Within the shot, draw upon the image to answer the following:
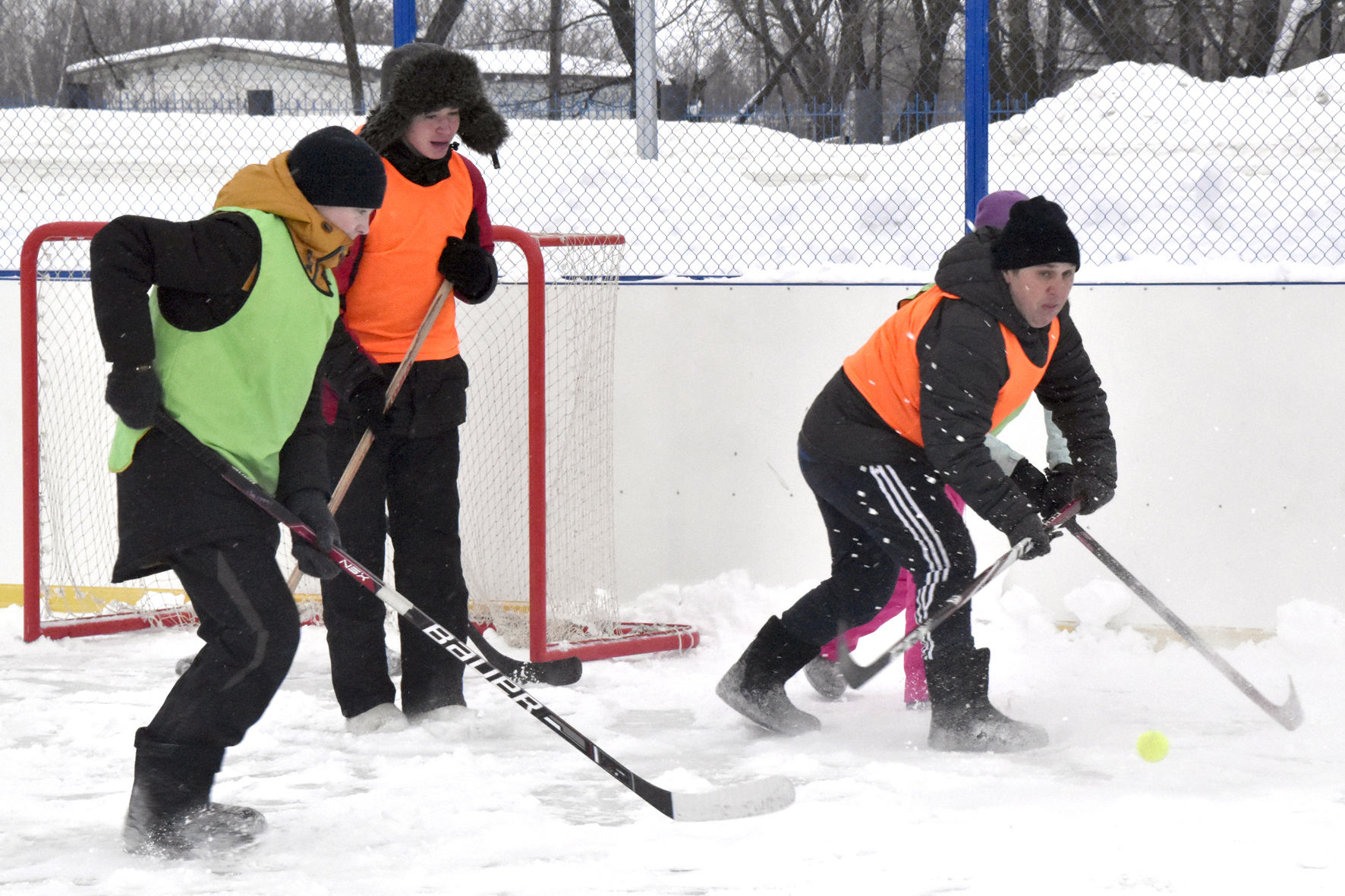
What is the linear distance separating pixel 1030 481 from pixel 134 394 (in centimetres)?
197

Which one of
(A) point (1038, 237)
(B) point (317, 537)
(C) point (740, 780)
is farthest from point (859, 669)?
(B) point (317, 537)

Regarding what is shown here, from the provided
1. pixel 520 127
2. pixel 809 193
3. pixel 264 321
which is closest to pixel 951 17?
pixel 809 193

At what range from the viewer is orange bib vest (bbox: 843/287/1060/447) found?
9.68 ft

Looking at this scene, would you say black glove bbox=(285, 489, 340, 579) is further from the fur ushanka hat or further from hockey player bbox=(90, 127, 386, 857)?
the fur ushanka hat

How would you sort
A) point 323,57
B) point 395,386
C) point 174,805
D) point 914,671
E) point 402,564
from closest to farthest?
point 174,805 → point 395,386 → point 402,564 → point 914,671 → point 323,57

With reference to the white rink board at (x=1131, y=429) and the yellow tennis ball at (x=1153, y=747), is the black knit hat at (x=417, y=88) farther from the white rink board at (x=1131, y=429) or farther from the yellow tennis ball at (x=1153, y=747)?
the yellow tennis ball at (x=1153, y=747)

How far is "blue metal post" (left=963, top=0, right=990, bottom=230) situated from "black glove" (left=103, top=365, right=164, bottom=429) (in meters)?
2.47

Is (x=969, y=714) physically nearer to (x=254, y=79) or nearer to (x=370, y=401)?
(x=370, y=401)

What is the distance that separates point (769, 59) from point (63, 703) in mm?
2714

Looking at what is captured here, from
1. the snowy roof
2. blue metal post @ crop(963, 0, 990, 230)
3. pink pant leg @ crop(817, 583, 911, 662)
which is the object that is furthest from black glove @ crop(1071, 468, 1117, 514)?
the snowy roof

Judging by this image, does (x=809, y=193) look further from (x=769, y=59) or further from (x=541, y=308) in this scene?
(x=541, y=308)

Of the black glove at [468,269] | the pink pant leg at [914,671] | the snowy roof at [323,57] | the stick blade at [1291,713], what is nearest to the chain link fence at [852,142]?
the snowy roof at [323,57]

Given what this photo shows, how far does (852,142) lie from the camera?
179 inches

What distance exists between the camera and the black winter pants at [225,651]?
2406 mm
